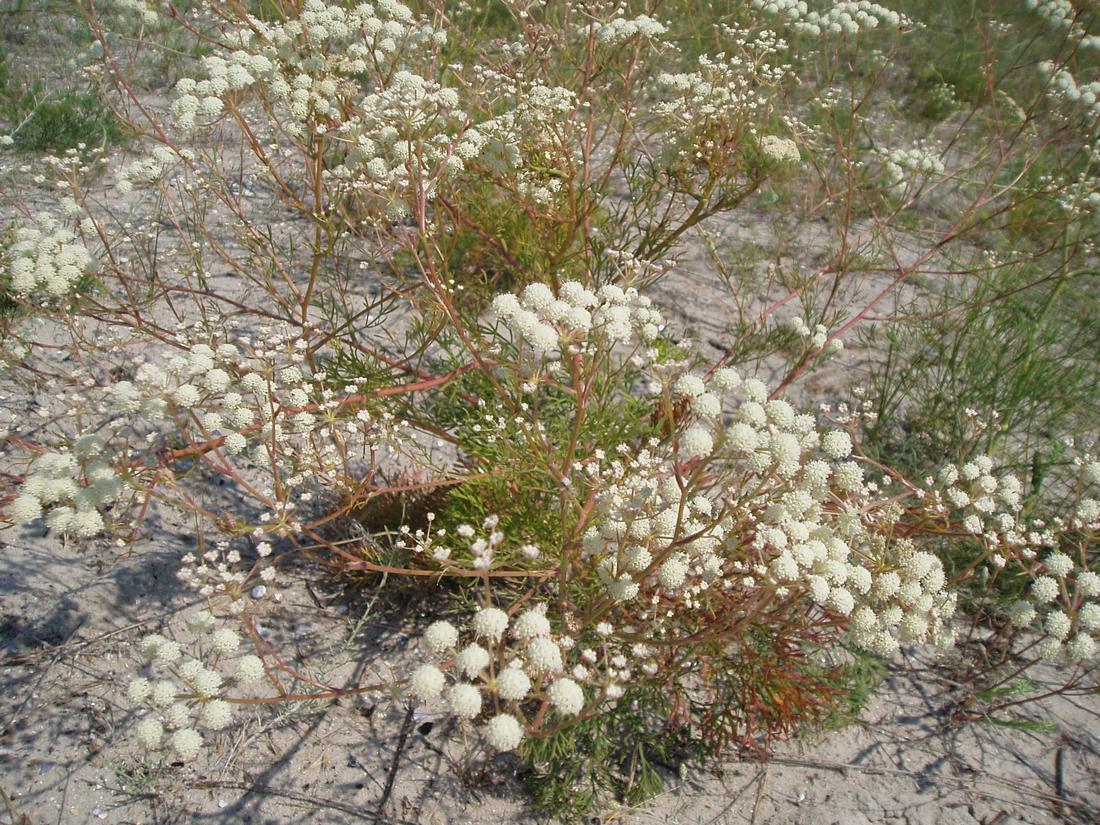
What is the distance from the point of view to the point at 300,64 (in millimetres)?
2834

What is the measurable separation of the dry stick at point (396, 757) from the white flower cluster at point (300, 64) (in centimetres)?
242

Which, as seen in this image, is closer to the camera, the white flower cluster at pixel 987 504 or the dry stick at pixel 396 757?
the white flower cluster at pixel 987 504

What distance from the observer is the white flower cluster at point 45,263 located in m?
2.53

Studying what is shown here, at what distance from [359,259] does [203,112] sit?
2.43m

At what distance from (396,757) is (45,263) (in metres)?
2.32

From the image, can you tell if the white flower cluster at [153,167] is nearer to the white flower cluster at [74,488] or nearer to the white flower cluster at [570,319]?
the white flower cluster at [74,488]

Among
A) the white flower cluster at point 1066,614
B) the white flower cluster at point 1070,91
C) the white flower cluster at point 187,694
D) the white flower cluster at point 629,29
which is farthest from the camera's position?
the white flower cluster at point 1070,91

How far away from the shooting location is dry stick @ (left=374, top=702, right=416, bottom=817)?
8.78 feet

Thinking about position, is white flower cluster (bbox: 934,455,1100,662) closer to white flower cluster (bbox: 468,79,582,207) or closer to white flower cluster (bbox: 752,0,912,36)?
white flower cluster (bbox: 468,79,582,207)

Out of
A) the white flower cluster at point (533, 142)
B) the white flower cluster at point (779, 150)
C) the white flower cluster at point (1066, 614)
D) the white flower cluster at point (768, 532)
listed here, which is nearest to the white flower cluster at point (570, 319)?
the white flower cluster at point (768, 532)

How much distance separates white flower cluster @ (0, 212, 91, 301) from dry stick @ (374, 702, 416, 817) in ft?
6.97

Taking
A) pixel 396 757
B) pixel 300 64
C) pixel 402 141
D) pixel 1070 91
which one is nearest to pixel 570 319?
pixel 402 141

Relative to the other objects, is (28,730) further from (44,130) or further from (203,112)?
(44,130)

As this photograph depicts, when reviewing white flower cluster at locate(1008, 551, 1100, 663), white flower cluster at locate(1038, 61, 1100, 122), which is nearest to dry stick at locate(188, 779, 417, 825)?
white flower cluster at locate(1008, 551, 1100, 663)
